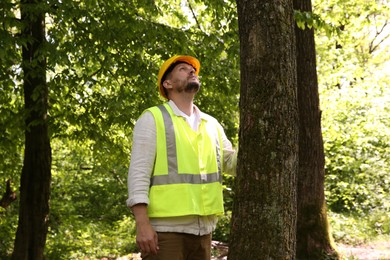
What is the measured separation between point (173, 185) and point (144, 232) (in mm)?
324

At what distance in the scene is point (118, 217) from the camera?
16.6 meters

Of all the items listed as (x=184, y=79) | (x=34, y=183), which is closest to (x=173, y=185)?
(x=184, y=79)

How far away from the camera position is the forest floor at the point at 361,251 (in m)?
9.33

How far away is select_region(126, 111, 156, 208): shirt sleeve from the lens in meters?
3.25

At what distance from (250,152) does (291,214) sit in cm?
42

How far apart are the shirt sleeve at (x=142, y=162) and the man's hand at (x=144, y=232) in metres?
0.05

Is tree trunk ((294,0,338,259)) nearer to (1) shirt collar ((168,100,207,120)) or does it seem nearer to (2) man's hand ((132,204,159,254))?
(1) shirt collar ((168,100,207,120))

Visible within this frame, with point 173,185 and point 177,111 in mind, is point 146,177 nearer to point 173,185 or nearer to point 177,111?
point 173,185

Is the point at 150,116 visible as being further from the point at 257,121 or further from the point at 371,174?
the point at 371,174

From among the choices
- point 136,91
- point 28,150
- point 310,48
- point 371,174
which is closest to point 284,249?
point 310,48

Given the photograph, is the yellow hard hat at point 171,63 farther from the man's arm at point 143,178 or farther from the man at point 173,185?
the man's arm at point 143,178

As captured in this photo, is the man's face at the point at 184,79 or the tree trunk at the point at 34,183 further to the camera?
the tree trunk at the point at 34,183

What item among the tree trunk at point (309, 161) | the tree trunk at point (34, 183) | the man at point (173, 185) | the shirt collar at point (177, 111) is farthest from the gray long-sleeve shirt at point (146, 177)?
the tree trunk at point (34, 183)

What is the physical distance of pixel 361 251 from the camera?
33.7ft
